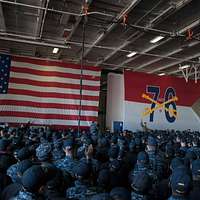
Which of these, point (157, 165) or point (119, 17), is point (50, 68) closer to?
point (119, 17)

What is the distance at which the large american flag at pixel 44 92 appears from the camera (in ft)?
39.8

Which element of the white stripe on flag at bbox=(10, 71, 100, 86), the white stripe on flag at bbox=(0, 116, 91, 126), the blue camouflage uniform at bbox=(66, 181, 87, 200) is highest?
the white stripe on flag at bbox=(10, 71, 100, 86)

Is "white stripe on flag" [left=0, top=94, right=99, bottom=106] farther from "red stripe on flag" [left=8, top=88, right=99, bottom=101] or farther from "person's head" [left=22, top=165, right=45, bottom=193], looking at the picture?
"person's head" [left=22, top=165, right=45, bottom=193]

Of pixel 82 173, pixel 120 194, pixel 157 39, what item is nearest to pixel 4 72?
pixel 157 39

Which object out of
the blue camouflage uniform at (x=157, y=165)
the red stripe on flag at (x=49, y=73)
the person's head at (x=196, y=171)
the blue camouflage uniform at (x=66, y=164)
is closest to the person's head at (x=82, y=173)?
the blue camouflage uniform at (x=66, y=164)

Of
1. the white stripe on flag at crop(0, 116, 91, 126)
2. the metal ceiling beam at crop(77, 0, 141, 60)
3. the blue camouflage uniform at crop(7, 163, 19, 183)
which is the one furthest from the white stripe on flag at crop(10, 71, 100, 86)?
the blue camouflage uniform at crop(7, 163, 19, 183)

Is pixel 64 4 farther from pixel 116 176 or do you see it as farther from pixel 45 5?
pixel 116 176

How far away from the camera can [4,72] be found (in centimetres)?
1208

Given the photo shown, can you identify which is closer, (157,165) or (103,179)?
(103,179)

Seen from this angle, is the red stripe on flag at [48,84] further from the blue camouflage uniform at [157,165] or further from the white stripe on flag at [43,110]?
the blue camouflage uniform at [157,165]

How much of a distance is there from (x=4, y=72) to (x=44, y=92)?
6.05 feet

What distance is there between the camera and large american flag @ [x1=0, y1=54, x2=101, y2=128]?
12117mm

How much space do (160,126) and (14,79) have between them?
759 cm

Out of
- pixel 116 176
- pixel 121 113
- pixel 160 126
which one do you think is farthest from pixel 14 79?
pixel 116 176
